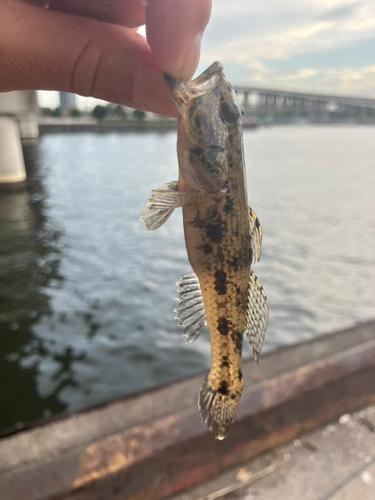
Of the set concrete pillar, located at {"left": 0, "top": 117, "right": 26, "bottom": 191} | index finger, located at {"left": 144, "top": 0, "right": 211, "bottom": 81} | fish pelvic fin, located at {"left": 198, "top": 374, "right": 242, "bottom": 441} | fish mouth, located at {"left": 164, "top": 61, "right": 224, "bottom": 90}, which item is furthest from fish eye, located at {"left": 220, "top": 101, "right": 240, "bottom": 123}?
concrete pillar, located at {"left": 0, "top": 117, "right": 26, "bottom": 191}

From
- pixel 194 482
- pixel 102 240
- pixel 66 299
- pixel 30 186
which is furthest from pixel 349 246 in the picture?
pixel 30 186

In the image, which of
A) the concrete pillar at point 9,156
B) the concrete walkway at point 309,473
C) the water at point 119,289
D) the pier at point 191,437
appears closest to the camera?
the pier at point 191,437

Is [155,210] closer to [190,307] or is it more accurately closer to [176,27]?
[190,307]

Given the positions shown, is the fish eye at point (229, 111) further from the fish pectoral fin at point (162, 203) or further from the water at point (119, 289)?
the water at point (119, 289)

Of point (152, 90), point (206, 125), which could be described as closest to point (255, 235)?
point (206, 125)

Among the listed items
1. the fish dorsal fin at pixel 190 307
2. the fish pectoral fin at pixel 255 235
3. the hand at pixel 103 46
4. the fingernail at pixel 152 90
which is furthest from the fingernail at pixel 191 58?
the fish dorsal fin at pixel 190 307

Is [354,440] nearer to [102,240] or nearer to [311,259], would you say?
[311,259]

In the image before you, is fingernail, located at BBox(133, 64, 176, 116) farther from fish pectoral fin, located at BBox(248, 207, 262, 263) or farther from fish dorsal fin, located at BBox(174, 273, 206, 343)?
fish dorsal fin, located at BBox(174, 273, 206, 343)
